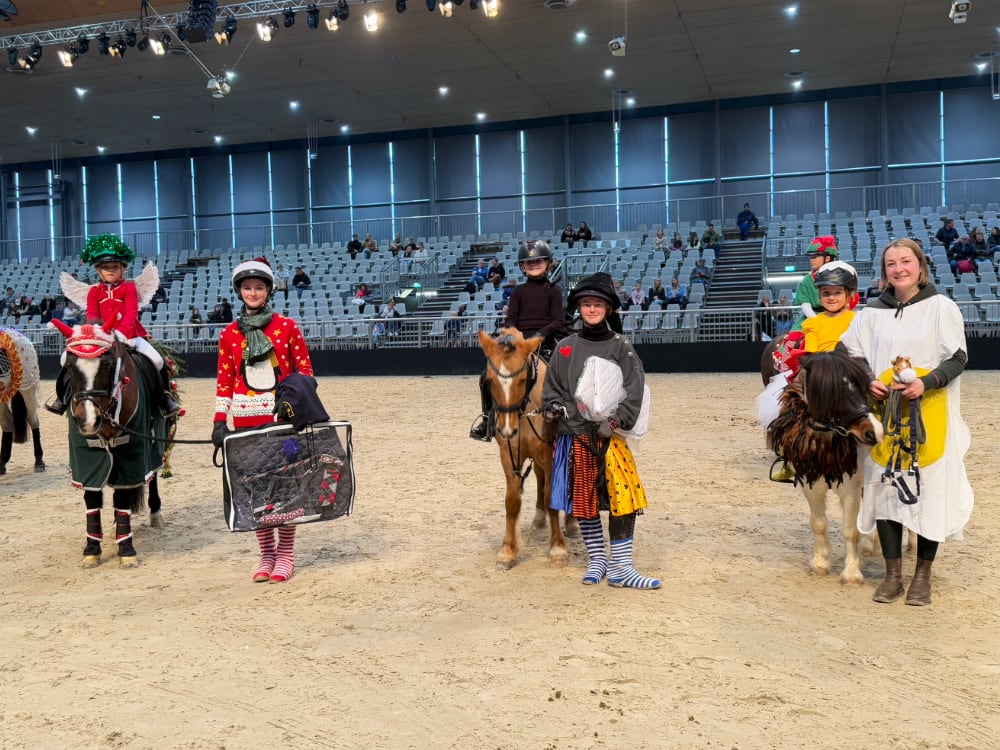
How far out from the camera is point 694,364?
17328mm

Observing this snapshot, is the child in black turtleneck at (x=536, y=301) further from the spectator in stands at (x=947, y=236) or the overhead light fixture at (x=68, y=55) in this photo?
the overhead light fixture at (x=68, y=55)

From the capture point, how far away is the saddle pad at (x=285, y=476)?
15.4 ft

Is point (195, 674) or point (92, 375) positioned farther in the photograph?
point (92, 375)

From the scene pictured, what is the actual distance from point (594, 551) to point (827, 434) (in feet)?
4.51

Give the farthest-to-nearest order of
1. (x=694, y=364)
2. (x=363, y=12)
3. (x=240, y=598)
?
(x=363, y=12)
(x=694, y=364)
(x=240, y=598)

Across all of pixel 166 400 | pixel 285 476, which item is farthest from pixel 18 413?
pixel 285 476

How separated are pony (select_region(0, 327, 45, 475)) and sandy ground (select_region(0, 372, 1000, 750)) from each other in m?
1.75

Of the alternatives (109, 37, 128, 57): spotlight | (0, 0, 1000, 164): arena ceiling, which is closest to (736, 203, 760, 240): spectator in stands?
(0, 0, 1000, 164): arena ceiling

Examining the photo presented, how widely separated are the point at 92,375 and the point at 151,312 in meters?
21.2

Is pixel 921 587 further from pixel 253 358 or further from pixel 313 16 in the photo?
pixel 313 16

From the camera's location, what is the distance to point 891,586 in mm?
4277

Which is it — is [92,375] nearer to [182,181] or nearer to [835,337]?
[835,337]

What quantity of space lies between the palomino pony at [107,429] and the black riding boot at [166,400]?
151 millimetres

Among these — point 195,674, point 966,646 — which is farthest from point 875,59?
point 195,674
